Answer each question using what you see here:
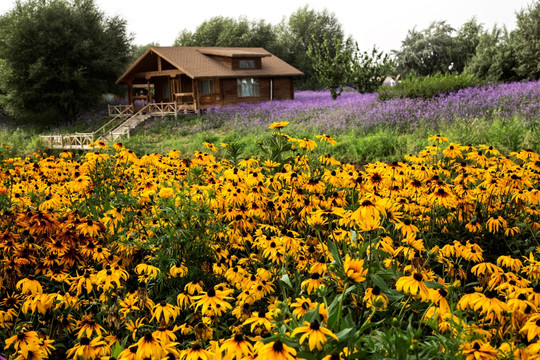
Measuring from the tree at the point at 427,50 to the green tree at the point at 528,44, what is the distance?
16042 mm

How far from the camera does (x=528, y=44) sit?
1249 inches

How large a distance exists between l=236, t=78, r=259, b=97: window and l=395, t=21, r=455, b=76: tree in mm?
24185

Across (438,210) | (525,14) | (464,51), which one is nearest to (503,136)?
(438,210)

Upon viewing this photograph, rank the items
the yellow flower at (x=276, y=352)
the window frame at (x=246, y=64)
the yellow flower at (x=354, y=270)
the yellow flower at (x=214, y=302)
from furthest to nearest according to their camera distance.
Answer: the window frame at (x=246, y=64) < the yellow flower at (x=214, y=302) < the yellow flower at (x=354, y=270) < the yellow flower at (x=276, y=352)

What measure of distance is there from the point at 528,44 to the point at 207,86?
69.5ft

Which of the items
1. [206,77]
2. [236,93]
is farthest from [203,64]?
[236,93]

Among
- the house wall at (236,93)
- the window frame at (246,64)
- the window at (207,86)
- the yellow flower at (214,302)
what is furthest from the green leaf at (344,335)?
the window frame at (246,64)

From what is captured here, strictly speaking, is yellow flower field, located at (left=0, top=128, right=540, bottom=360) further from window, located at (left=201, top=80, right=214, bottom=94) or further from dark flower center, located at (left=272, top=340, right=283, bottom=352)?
window, located at (left=201, top=80, right=214, bottom=94)

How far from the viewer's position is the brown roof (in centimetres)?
2862

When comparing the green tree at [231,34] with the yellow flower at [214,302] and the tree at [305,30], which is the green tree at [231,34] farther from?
the yellow flower at [214,302]

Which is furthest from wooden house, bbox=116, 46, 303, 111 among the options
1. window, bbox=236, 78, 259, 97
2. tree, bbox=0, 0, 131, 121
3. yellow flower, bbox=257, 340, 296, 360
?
yellow flower, bbox=257, 340, 296, 360

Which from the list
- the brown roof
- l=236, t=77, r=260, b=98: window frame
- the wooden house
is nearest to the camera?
the brown roof

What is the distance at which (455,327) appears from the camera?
258 cm

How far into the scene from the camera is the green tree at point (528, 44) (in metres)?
31.2
